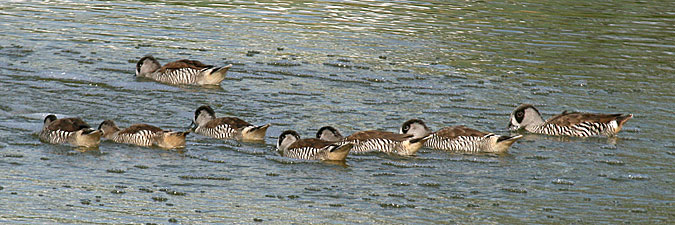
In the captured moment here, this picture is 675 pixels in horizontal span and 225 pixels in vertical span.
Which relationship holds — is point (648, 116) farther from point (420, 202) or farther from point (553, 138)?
point (420, 202)

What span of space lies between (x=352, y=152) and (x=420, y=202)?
285cm

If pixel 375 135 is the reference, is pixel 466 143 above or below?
below

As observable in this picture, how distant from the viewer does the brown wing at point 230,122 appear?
610 inches

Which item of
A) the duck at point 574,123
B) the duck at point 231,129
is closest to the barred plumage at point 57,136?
the duck at point 231,129

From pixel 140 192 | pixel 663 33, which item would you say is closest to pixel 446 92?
pixel 140 192

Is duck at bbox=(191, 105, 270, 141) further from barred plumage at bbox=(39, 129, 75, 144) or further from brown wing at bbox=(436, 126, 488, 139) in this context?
brown wing at bbox=(436, 126, 488, 139)

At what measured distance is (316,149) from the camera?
47.6 feet

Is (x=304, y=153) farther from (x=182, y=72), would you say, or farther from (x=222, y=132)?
(x=182, y=72)

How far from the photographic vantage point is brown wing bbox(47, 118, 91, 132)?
1475cm

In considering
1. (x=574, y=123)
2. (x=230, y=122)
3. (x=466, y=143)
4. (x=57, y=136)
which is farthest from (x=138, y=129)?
(x=574, y=123)

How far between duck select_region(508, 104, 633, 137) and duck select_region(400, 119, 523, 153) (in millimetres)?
1597

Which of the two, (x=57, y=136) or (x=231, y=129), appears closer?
(x=57, y=136)

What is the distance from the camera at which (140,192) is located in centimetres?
1248

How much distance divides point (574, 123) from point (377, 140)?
3540 millimetres
